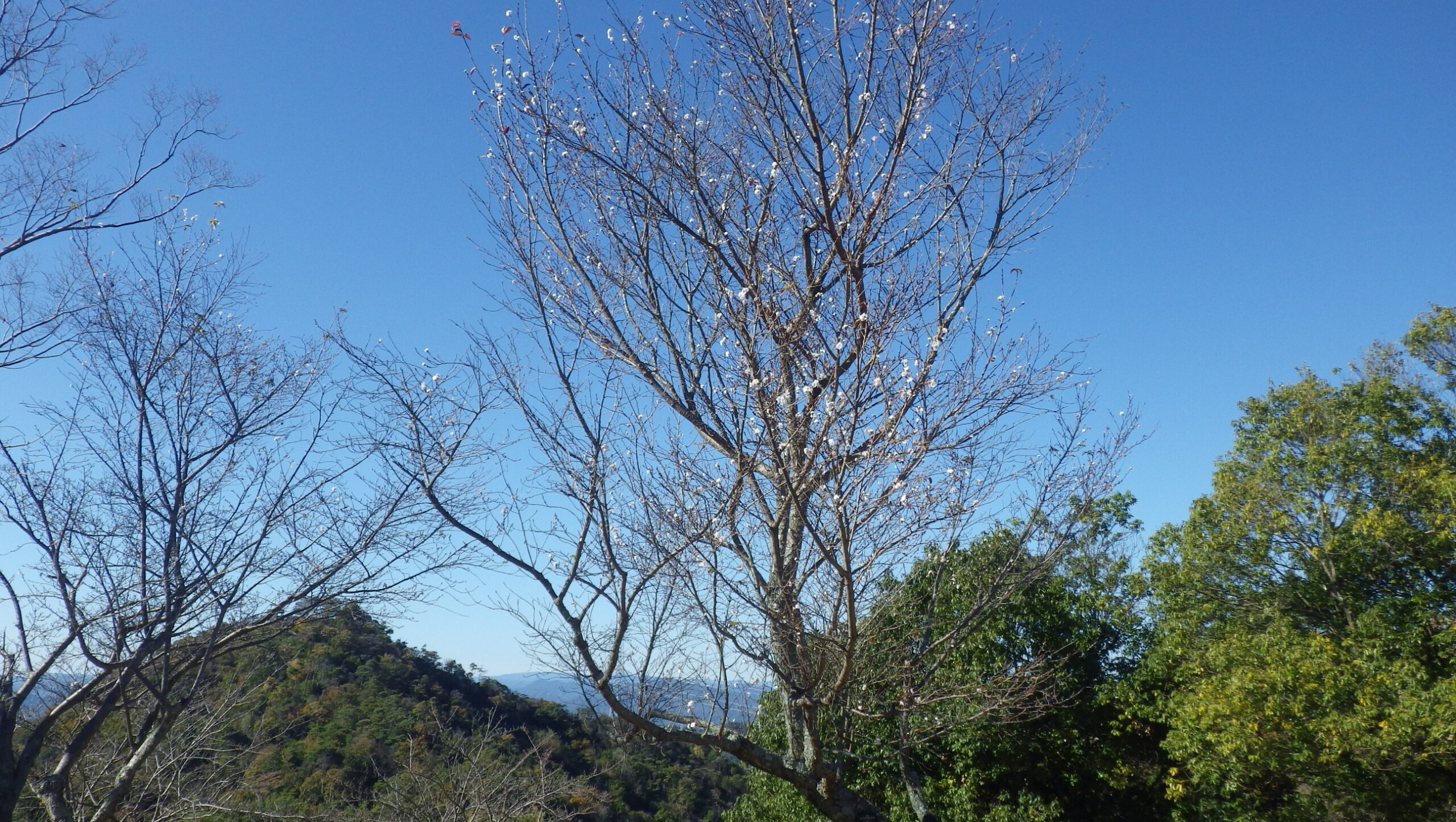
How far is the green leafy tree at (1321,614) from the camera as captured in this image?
A: 32.0 ft

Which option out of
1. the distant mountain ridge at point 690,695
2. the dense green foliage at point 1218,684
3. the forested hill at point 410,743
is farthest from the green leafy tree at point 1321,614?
the distant mountain ridge at point 690,695

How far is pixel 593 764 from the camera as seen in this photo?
17516 mm

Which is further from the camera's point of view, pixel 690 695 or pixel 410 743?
pixel 410 743

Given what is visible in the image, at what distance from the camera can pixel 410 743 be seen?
11375 millimetres

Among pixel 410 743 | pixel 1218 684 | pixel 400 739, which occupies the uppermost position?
pixel 1218 684

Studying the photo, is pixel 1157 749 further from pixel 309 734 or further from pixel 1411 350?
pixel 309 734

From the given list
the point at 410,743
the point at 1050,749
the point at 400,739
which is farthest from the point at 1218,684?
the point at 400,739

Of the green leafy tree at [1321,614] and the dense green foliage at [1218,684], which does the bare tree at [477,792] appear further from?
the green leafy tree at [1321,614]

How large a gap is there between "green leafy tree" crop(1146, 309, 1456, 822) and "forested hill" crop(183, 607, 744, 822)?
24.3 ft

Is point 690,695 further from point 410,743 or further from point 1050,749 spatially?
point 1050,749

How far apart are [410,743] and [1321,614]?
12375 millimetres

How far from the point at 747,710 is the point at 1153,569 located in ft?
34.8

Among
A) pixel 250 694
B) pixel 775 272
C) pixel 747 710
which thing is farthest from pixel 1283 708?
pixel 250 694

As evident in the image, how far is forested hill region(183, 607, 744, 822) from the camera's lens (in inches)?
455
